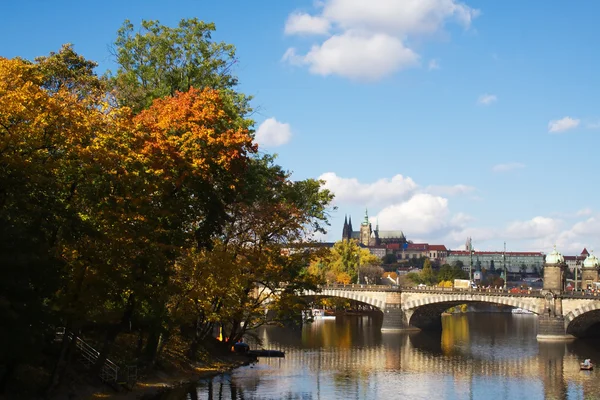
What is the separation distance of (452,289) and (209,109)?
6863cm

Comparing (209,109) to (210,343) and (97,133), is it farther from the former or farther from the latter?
(210,343)

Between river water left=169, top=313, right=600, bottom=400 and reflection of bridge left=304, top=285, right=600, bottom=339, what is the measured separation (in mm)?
3115

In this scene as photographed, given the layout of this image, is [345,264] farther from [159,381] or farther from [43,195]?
[43,195]

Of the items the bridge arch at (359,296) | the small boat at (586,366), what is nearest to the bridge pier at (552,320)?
the bridge arch at (359,296)

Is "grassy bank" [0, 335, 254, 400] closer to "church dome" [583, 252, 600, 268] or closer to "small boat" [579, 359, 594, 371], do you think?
"small boat" [579, 359, 594, 371]

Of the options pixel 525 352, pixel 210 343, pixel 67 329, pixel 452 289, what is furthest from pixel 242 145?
pixel 452 289

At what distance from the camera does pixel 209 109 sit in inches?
1465

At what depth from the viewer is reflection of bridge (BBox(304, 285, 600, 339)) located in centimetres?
8781

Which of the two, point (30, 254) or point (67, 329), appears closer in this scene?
point (30, 254)

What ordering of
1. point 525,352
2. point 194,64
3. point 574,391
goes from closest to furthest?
point 194,64 → point 574,391 → point 525,352

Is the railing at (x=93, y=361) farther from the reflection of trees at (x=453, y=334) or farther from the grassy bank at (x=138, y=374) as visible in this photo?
the reflection of trees at (x=453, y=334)

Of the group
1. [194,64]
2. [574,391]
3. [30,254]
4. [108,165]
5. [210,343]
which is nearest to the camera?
[30,254]

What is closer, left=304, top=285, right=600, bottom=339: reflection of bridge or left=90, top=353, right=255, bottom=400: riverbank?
left=90, top=353, right=255, bottom=400: riverbank

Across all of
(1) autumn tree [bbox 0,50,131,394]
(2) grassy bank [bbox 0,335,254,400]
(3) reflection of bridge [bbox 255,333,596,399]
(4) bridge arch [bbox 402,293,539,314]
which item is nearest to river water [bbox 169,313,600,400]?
(3) reflection of bridge [bbox 255,333,596,399]
